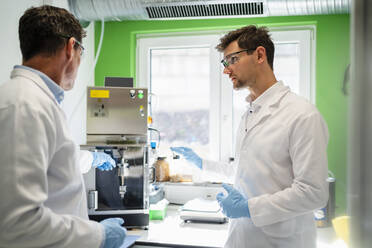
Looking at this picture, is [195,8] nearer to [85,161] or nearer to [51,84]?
[85,161]

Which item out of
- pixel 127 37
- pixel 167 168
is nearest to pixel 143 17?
pixel 127 37

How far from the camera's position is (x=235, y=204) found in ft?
4.37

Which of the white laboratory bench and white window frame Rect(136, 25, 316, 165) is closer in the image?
the white laboratory bench

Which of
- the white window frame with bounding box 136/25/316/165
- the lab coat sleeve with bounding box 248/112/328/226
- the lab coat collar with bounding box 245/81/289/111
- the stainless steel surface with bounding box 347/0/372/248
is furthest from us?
the white window frame with bounding box 136/25/316/165

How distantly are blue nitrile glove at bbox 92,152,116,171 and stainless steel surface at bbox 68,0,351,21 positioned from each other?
112 cm

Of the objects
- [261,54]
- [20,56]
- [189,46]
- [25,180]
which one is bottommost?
[25,180]

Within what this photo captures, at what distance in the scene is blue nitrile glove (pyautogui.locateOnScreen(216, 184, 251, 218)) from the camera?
1.31 metres

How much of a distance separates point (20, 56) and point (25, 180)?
5.00 feet

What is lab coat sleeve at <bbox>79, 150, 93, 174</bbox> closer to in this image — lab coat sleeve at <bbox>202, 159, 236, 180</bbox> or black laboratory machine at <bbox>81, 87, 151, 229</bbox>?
black laboratory machine at <bbox>81, 87, 151, 229</bbox>

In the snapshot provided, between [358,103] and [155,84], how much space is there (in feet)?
8.71

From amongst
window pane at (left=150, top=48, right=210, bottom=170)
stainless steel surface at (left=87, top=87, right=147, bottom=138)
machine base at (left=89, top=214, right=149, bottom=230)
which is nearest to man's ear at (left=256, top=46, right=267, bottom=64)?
stainless steel surface at (left=87, top=87, right=147, bottom=138)

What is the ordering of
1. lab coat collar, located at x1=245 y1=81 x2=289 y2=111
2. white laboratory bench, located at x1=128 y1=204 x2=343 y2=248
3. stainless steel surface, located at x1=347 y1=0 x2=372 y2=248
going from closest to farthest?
stainless steel surface, located at x1=347 y1=0 x2=372 y2=248
lab coat collar, located at x1=245 y1=81 x2=289 y2=111
white laboratory bench, located at x1=128 y1=204 x2=343 y2=248

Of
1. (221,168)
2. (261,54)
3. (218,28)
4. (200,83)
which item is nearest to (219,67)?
(200,83)

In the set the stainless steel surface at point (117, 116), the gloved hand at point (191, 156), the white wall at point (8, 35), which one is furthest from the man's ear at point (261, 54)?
the white wall at point (8, 35)
